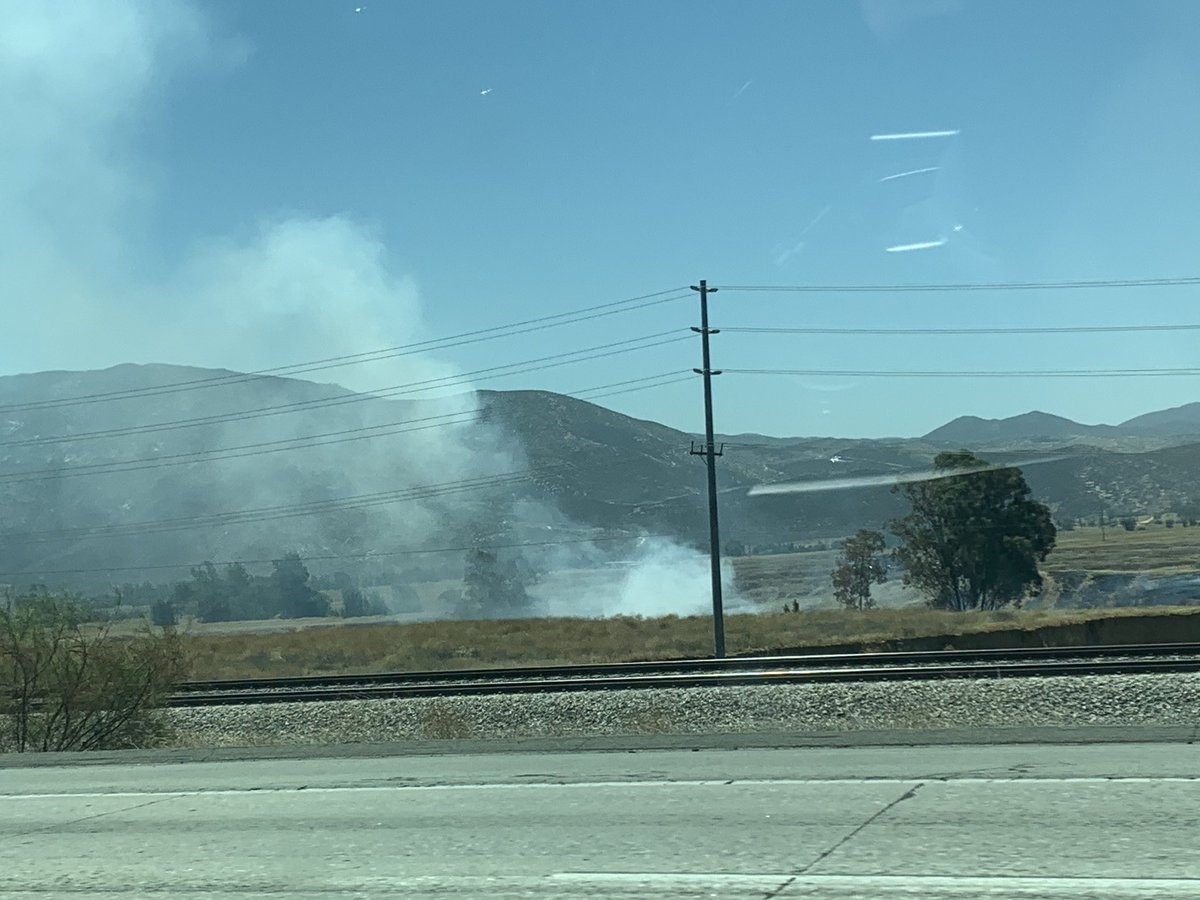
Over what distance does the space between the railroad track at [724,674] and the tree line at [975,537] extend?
127 ft

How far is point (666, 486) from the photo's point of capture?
629 feet

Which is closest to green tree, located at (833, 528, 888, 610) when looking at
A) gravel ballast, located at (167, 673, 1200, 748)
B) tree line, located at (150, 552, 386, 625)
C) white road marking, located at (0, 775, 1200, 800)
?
tree line, located at (150, 552, 386, 625)

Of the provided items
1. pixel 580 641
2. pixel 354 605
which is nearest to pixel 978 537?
pixel 580 641

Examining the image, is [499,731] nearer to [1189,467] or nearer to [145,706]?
[145,706]

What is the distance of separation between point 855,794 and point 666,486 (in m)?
183

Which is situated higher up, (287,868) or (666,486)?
(666,486)

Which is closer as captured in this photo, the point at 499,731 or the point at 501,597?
the point at 499,731

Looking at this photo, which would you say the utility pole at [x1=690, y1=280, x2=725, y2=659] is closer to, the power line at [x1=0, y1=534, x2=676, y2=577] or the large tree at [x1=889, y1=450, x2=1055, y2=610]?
the large tree at [x1=889, y1=450, x2=1055, y2=610]

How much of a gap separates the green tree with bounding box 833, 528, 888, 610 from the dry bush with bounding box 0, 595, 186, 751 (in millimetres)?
59877

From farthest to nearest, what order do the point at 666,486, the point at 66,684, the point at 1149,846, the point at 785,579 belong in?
the point at 666,486 < the point at 785,579 < the point at 66,684 < the point at 1149,846

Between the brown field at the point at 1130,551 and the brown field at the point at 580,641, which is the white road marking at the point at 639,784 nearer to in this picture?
the brown field at the point at 580,641

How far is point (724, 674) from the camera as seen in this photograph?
23656 mm

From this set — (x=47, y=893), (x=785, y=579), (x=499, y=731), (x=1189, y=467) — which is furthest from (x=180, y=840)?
(x=1189, y=467)

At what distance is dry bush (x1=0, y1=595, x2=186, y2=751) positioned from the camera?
802 inches
